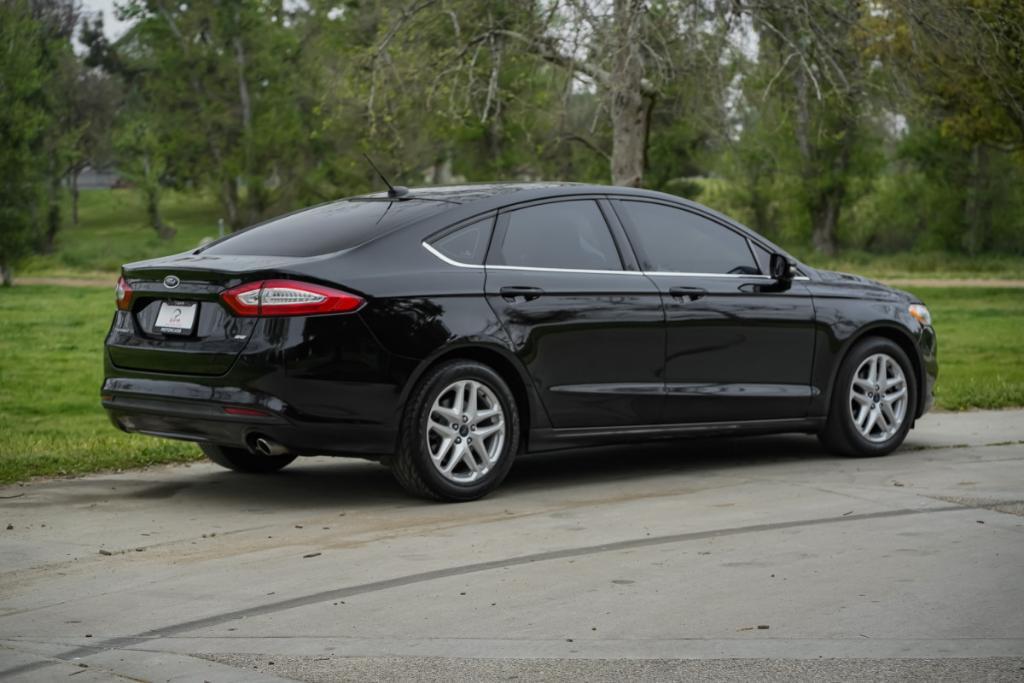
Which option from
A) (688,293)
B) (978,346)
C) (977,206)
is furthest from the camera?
(977,206)

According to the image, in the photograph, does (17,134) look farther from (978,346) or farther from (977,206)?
(977,206)

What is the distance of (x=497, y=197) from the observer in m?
8.30

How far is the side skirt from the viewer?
8211 millimetres

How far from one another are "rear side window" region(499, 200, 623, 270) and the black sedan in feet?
0.04

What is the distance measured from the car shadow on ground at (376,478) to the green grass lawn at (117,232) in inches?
1551

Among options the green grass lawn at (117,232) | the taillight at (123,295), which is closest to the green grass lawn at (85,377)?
the taillight at (123,295)

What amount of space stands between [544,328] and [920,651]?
338 centimetres

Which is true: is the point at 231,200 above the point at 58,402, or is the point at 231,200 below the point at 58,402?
above

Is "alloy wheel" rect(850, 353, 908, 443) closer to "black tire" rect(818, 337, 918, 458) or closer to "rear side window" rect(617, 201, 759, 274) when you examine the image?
"black tire" rect(818, 337, 918, 458)

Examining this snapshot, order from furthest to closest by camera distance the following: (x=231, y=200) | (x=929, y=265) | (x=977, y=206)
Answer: (x=231, y=200)
(x=977, y=206)
(x=929, y=265)

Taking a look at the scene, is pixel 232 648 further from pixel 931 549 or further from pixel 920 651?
pixel 931 549

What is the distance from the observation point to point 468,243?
26.3 ft

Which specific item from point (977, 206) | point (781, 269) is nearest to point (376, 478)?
point (781, 269)

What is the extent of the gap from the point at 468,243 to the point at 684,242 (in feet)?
4.97
